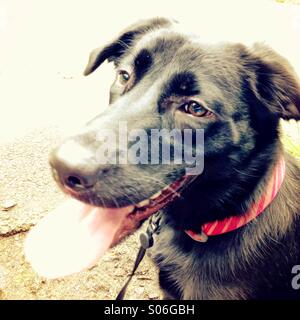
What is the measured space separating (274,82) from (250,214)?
56 cm

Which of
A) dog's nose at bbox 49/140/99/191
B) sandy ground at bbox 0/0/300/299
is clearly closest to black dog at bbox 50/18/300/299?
dog's nose at bbox 49/140/99/191

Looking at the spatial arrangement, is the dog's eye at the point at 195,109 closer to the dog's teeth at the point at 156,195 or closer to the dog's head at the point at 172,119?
the dog's head at the point at 172,119

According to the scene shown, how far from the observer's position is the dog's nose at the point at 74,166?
4.54 feet

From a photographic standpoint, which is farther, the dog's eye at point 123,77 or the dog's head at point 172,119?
the dog's eye at point 123,77

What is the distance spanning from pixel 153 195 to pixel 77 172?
0.39m

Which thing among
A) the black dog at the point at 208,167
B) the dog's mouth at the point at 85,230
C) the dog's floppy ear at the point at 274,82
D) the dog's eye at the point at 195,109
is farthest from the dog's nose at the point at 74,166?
the dog's floppy ear at the point at 274,82

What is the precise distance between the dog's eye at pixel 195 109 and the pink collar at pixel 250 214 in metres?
0.44

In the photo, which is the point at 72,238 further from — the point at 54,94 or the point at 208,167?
the point at 54,94

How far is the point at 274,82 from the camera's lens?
1737mm


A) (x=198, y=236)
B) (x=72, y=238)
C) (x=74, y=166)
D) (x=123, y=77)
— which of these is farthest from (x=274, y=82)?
(x=72, y=238)

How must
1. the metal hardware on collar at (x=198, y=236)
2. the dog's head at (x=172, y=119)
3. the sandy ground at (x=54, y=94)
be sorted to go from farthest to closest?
the sandy ground at (x=54, y=94)
the metal hardware on collar at (x=198, y=236)
the dog's head at (x=172, y=119)

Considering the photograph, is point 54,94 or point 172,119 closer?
point 172,119
